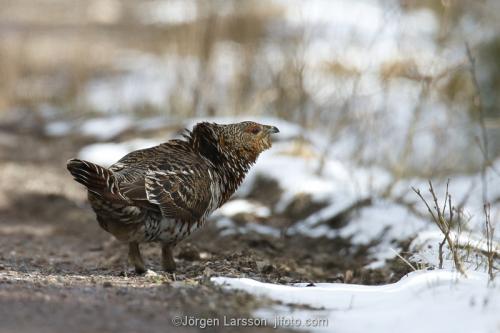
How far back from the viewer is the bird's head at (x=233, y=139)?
6.10 metres

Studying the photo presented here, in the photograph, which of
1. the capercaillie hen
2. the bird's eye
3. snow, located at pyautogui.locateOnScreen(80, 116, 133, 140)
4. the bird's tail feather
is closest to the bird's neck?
the capercaillie hen

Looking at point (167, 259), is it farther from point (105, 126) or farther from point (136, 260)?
point (105, 126)

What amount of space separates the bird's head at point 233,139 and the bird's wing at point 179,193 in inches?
18.7

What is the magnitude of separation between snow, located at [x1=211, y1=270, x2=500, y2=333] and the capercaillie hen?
2.82ft

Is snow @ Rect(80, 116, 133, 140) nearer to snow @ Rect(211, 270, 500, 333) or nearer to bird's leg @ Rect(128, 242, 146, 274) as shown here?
bird's leg @ Rect(128, 242, 146, 274)

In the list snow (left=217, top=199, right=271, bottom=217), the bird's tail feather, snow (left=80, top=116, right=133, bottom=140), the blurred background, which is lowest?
the bird's tail feather

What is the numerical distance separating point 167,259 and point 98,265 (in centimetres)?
97

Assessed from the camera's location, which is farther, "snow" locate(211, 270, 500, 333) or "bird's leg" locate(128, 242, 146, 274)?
"bird's leg" locate(128, 242, 146, 274)

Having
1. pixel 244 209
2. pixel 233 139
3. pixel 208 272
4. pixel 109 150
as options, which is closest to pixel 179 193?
pixel 208 272

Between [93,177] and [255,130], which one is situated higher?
[255,130]

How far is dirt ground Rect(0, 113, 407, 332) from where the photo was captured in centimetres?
394

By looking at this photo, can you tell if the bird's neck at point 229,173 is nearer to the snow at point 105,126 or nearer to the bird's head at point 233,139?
the bird's head at point 233,139

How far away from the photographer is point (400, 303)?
13.9ft

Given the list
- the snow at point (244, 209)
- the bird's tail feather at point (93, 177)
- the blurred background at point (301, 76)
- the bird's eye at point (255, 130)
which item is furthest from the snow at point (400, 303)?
the snow at point (244, 209)
